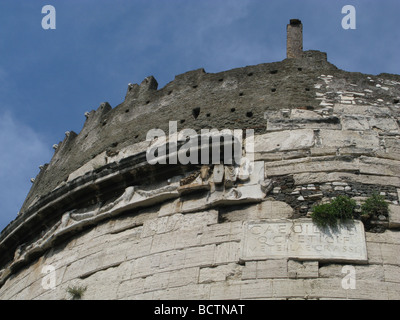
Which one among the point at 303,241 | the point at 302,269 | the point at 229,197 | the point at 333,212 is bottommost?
the point at 302,269

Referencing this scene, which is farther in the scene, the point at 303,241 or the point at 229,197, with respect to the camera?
the point at 229,197

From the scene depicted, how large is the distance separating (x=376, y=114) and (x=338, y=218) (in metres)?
2.49

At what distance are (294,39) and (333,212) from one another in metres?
5.42

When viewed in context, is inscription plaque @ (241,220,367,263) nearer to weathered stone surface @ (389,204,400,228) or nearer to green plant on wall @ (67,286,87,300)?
weathered stone surface @ (389,204,400,228)

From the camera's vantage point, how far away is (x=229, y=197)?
7.95 m

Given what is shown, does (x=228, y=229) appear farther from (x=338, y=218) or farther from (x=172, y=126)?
(x=172, y=126)

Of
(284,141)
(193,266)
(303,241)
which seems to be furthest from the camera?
(284,141)

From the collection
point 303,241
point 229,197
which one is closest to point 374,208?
point 303,241

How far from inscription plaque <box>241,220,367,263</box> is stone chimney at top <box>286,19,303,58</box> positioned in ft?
15.8

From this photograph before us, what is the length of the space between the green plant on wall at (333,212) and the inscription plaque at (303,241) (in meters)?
0.07

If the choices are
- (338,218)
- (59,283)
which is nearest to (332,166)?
(338,218)

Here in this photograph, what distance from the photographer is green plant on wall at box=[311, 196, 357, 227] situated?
7277mm

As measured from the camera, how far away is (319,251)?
6961 mm

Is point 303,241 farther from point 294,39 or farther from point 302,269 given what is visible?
point 294,39
